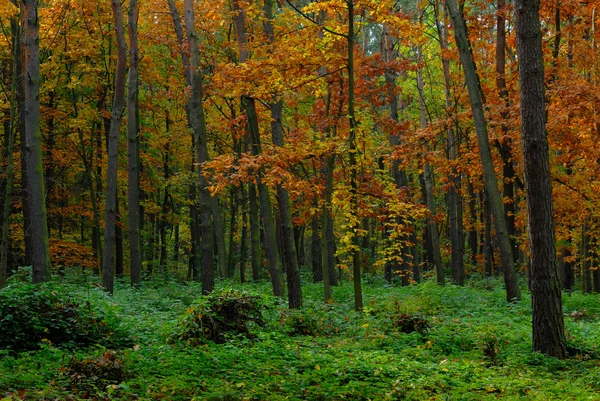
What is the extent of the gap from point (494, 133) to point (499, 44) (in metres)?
2.84

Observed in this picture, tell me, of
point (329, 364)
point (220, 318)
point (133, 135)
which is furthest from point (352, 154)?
point (133, 135)

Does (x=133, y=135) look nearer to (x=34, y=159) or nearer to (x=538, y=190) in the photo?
(x=34, y=159)

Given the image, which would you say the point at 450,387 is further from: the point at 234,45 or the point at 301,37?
the point at 234,45

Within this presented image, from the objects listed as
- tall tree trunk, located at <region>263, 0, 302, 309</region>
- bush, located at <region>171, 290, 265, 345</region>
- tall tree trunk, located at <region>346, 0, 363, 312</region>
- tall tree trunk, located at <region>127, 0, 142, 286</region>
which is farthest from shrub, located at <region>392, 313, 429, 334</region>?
tall tree trunk, located at <region>127, 0, 142, 286</region>

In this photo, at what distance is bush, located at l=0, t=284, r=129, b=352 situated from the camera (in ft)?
27.5

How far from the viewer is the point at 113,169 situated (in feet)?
56.6

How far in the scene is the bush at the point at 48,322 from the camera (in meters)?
8.39

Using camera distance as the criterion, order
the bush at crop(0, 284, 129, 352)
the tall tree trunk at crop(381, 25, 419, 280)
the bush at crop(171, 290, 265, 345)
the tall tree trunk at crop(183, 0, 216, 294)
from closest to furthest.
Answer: the bush at crop(0, 284, 129, 352), the bush at crop(171, 290, 265, 345), the tall tree trunk at crop(183, 0, 216, 294), the tall tree trunk at crop(381, 25, 419, 280)

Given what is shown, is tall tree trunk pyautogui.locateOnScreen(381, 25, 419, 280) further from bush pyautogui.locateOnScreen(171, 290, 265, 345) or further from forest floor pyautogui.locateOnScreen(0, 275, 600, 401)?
bush pyautogui.locateOnScreen(171, 290, 265, 345)

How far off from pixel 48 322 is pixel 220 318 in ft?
8.88

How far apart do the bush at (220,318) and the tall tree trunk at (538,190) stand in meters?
4.81

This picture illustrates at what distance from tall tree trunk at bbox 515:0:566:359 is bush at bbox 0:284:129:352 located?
678 centimetres

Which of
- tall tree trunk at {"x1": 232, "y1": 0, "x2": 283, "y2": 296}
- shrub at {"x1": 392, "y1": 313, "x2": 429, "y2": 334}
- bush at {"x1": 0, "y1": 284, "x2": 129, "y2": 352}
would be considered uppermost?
tall tree trunk at {"x1": 232, "y1": 0, "x2": 283, "y2": 296}

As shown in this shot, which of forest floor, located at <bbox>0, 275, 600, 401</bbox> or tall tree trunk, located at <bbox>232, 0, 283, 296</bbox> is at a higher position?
tall tree trunk, located at <bbox>232, 0, 283, 296</bbox>
